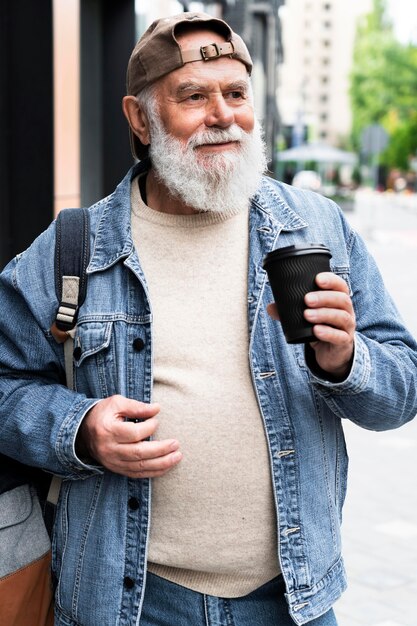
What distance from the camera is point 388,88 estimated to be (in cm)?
7731

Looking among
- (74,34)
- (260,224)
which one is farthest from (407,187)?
(260,224)

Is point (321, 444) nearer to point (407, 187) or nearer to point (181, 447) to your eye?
point (181, 447)

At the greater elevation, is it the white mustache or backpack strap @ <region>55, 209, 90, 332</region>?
the white mustache

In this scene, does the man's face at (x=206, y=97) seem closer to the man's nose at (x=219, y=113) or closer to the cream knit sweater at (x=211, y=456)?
the man's nose at (x=219, y=113)

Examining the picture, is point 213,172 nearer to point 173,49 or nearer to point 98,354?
point 173,49

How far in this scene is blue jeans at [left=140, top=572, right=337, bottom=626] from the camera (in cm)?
212

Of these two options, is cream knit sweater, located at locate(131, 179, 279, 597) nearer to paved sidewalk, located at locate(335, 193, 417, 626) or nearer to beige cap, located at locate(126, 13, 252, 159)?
beige cap, located at locate(126, 13, 252, 159)

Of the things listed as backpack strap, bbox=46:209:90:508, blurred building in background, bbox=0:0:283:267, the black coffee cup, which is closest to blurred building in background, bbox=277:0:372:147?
blurred building in background, bbox=0:0:283:267

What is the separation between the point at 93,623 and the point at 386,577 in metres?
3.16

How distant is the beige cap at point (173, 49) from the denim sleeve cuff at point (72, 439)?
2.43 ft

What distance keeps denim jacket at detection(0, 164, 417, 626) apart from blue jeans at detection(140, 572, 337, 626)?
60 millimetres

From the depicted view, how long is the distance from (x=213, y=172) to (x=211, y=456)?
2.00ft

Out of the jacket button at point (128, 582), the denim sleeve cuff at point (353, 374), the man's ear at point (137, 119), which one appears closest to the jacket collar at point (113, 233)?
the man's ear at point (137, 119)

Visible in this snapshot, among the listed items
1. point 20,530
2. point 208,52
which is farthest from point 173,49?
point 20,530
